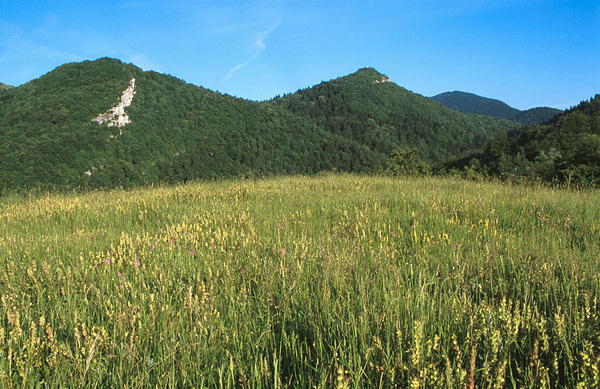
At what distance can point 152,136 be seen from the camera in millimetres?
69438

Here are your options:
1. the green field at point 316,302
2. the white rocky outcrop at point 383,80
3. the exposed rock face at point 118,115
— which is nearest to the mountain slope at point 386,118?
the white rocky outcrop at point 383,80

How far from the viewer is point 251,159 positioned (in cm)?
7100

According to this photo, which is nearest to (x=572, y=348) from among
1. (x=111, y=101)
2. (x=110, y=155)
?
(x=110, y=155)

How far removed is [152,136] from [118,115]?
8469 millimetres

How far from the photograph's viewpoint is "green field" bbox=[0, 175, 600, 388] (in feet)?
4.90

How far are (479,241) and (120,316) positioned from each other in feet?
11.5

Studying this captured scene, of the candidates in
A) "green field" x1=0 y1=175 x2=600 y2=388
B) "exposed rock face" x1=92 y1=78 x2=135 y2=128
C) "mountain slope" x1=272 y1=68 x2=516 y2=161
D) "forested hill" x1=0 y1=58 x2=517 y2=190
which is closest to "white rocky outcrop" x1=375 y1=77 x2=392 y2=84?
"mountain slope" x1=272 y1=68 x2=516 y2=161

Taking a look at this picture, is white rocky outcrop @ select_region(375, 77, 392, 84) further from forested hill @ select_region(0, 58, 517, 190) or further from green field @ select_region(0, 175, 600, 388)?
green field @ select_region(0, 175, 600, 388)

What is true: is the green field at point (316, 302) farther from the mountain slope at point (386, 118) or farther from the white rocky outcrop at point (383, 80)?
the white rocky outcrop at point (383, 80)

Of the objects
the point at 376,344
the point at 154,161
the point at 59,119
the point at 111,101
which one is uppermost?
the point at 111,101

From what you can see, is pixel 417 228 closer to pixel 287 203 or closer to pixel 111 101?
pixel 287 203

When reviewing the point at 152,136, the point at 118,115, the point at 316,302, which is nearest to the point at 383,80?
the point at 152,136

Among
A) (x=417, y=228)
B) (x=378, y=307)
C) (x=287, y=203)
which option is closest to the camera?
(x=378, y=307)

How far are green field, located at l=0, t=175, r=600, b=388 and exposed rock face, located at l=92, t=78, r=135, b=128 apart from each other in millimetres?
69889
